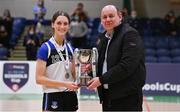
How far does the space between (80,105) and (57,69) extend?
5023mm

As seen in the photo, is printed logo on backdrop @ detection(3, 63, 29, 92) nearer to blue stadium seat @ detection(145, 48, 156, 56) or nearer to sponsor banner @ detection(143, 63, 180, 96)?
sponsor banner @ detection(143, 63, 180, 96)

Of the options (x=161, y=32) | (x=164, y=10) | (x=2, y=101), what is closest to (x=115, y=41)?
(x=2, y=101)

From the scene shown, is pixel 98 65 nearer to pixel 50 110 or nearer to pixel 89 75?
pixel 89 75

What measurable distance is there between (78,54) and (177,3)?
13.1 metres

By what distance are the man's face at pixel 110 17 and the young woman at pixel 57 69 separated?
0.33 m

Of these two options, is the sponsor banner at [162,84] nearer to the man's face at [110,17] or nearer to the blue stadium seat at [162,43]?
the blue stadium seat at [162,43]

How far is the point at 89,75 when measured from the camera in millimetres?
3029

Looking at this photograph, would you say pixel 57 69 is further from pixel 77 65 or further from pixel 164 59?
pixel 164 59

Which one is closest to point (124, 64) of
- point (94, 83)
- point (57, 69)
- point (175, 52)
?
point (94, 83)

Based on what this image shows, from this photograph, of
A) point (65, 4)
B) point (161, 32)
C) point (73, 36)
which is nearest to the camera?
point (73, 36)

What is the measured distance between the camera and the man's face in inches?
115

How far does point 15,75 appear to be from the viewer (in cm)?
970

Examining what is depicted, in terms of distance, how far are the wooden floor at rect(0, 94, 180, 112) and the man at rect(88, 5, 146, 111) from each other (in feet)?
14.4

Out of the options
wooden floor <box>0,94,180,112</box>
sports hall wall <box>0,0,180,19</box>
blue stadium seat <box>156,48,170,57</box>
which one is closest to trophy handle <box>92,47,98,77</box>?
wooden floor <box>0,94,180,112</box>
